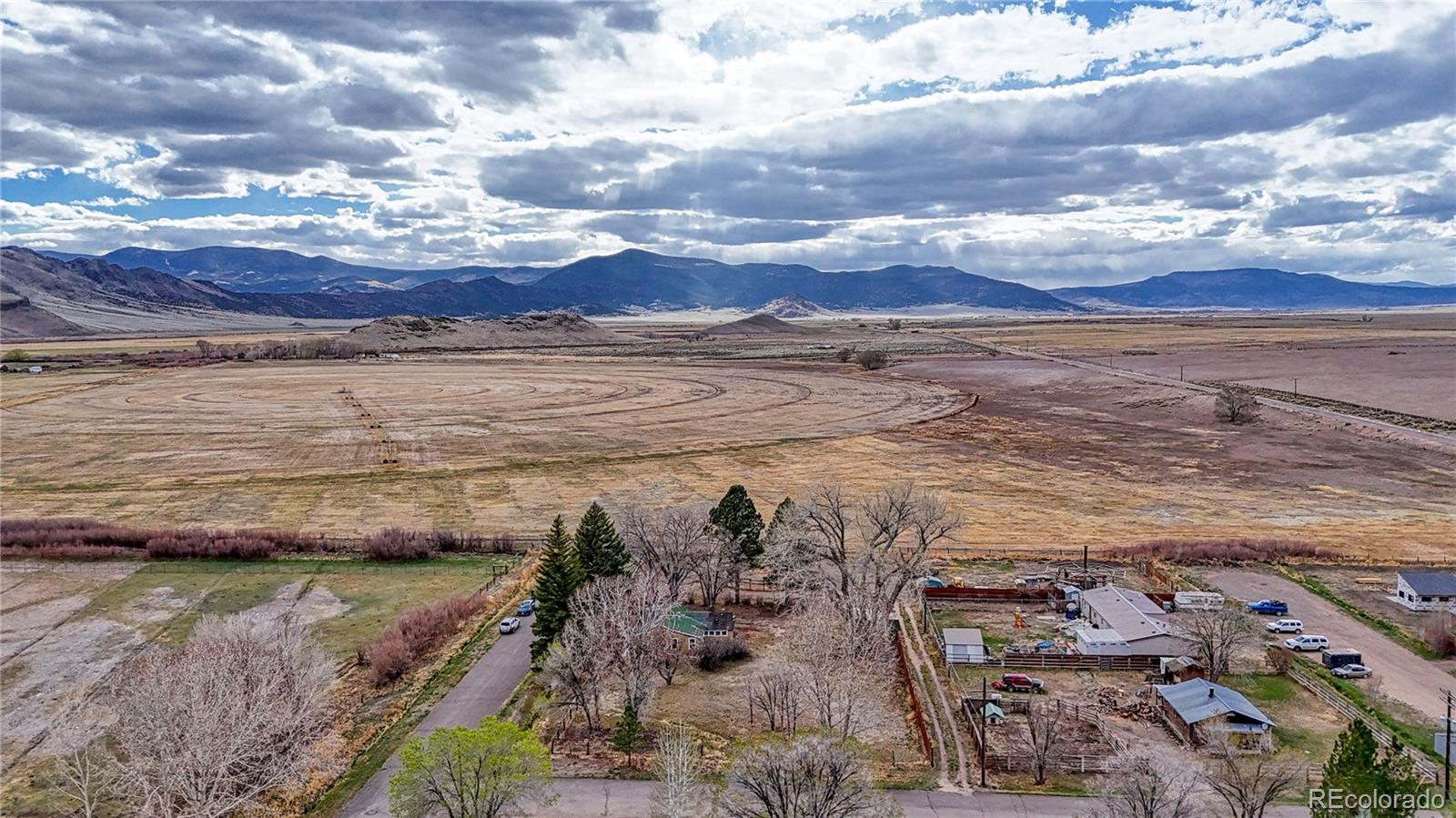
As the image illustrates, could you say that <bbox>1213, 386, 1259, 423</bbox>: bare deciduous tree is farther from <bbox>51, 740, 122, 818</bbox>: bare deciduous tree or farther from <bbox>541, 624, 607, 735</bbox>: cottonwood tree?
<bbox>51, 740, 122, 818</bbox>: bare deciduous tree

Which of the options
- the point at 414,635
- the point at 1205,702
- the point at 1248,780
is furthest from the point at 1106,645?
the point at 414,635

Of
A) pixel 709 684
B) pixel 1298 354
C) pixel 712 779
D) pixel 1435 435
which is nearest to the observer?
pixel 712 779

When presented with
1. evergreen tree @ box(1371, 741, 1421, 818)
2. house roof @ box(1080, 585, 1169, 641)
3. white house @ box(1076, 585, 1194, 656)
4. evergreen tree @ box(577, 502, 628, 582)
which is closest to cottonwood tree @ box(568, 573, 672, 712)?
evergreen tree @ box(577, 502, 628, 582)

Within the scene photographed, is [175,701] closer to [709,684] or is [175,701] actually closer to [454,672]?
[454,672]

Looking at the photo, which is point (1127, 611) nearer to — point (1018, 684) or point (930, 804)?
point (1018, 684)

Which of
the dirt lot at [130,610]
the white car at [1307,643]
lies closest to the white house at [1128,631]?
the white car at [1307,643]

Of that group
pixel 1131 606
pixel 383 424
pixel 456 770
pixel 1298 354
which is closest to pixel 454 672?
pixel 456 770
